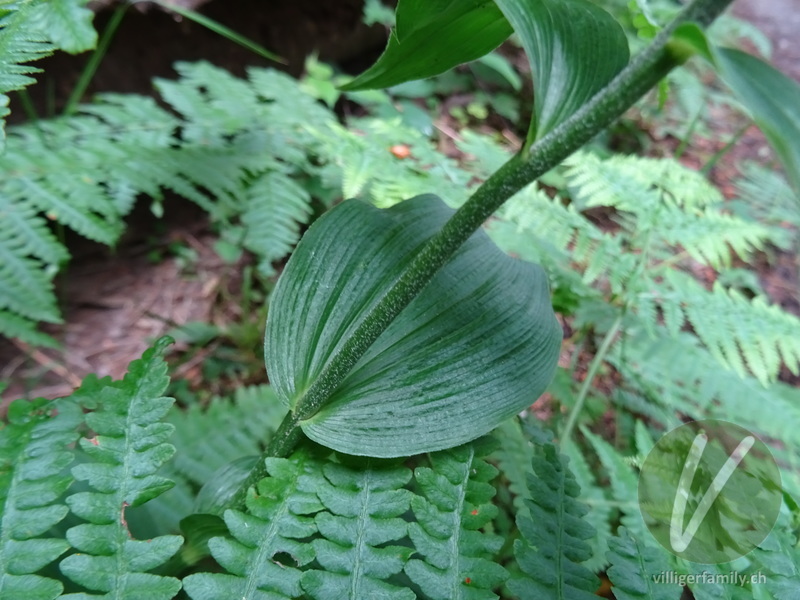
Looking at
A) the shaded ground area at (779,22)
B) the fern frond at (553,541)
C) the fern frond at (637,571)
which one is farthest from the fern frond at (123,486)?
the shaded ground area at (779,22)

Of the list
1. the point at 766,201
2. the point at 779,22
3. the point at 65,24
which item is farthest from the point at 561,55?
the point at 779,22

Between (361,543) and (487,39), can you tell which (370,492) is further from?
(487,39)

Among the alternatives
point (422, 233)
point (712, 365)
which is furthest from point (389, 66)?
point (712, 365)

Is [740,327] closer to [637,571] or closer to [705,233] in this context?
[705,233]

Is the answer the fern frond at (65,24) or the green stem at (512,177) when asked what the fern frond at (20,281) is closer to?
the fern frond at (65,24)

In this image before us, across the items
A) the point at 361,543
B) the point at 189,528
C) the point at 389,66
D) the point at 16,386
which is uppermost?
the point at 389,66
